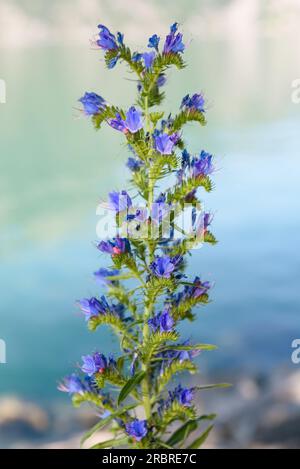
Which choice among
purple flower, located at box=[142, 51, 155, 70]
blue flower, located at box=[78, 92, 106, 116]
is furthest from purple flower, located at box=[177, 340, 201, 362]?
purple flower, located at box=[142, 51, 155, 70]

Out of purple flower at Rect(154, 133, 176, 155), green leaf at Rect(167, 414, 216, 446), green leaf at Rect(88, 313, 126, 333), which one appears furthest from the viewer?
green leaf at Rect(167, 414, 216, 446)

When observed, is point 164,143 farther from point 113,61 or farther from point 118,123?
point 113,61

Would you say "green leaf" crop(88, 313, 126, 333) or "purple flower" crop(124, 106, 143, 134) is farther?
"green leaf" crop(88, 313, 126, 333)

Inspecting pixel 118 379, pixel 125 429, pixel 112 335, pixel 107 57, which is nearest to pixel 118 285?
pixel 112 335

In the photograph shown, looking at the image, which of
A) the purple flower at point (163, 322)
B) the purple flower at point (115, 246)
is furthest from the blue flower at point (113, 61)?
the purple flower at point (163, 322)

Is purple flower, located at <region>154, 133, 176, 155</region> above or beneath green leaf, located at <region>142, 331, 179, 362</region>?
above

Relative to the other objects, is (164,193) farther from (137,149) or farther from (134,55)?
(134,55)

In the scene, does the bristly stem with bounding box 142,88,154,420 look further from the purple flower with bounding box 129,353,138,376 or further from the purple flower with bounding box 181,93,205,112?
the purple flower with bounding box 181,93,205,112
